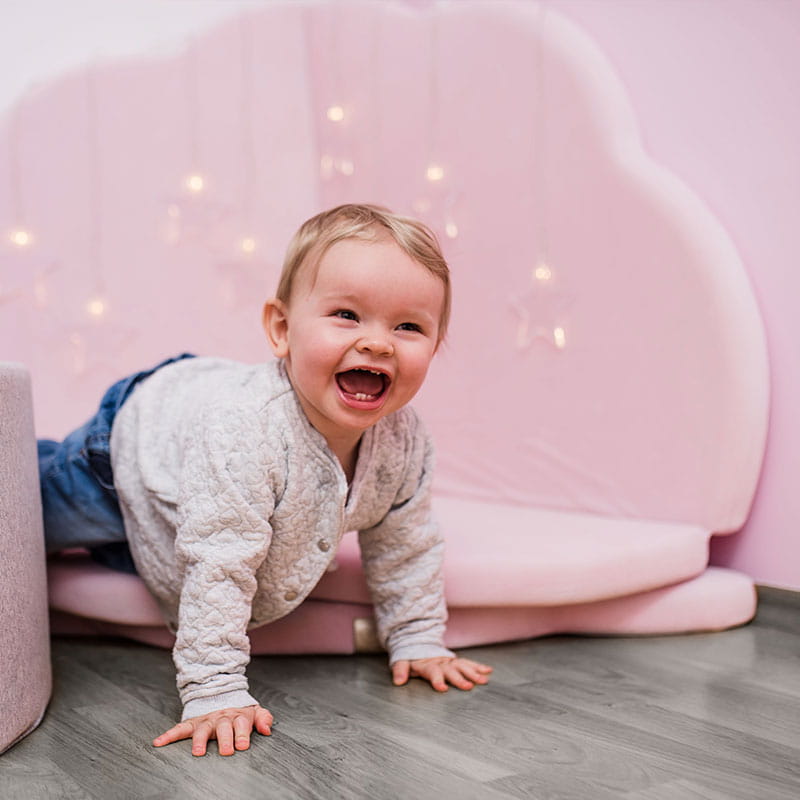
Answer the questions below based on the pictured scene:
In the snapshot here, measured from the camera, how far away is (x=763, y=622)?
1407 mm

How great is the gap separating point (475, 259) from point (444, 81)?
35 cm

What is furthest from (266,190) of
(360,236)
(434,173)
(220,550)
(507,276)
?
(220,550)

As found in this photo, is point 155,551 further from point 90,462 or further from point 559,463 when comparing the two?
point 559,463

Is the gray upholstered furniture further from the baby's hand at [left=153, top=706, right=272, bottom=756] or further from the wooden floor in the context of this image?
the baby's hand at [left=153, top=706, right=272, bottom=756]

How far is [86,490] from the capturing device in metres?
1.28

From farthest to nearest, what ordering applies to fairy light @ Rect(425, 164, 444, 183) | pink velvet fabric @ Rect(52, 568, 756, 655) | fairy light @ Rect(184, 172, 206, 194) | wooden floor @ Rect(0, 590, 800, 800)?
fairy light @ Rect(184, 172, 206, 194)
fairy light @ Rect(425, 164, 444, 183)
pink velvet fabric @ Rect(52, 568, 756, 655)
wooden floor @ Rect(0, 590, 800, 800)

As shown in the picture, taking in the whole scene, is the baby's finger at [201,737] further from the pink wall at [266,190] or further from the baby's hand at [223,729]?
the pink wall at [266,190]

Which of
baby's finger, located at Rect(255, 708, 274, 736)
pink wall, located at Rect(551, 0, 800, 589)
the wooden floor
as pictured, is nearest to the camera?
the wooden floor

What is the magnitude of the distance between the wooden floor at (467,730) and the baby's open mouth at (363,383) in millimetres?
343

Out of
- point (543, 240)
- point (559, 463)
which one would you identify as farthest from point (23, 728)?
point (543, 240)

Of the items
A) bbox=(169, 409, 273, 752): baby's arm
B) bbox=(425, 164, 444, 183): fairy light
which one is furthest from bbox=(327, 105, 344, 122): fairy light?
bbox=(169, 409, 273, 752): baby's arm

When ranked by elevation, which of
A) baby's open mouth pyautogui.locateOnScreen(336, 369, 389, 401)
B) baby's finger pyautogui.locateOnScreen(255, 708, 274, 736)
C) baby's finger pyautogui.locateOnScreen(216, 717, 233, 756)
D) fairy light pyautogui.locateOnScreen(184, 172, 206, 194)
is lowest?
baby's finger pyautogui.locateOnScreen(255, 708, 274, 736)

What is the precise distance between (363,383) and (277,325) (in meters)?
0.13

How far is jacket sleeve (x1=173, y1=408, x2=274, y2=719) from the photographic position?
3.34ft
